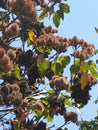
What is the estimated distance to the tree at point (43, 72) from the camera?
365 centimetres

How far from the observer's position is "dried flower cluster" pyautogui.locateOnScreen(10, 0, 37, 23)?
303 centimetres

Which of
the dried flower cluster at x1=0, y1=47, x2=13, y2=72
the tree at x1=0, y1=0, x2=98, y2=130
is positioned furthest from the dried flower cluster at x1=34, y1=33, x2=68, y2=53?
the dried flower cluster at x1=0, y1=47, x2=13, y2=72

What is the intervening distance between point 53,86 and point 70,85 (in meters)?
0.14

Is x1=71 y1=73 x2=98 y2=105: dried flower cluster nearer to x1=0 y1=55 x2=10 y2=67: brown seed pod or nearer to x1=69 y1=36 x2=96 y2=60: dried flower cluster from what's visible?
x1=69 y1=36 x2=96 y2=60: dried flower cluster

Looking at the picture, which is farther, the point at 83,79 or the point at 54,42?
the point at 54,42

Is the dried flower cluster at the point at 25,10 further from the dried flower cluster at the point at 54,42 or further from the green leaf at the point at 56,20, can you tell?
the green leaf at the point at 56,20

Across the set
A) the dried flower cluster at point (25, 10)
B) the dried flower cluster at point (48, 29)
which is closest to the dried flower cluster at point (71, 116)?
the dried flower cluster at point (48, 29)

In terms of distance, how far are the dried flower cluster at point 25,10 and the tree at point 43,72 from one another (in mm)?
334

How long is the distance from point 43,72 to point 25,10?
1067mm

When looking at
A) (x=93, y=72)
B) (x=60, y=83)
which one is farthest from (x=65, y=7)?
(x=60, y=83)

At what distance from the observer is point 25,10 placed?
3043 millimetres

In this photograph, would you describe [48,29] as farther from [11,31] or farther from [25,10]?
[25,10]

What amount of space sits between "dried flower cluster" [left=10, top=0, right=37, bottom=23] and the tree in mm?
334

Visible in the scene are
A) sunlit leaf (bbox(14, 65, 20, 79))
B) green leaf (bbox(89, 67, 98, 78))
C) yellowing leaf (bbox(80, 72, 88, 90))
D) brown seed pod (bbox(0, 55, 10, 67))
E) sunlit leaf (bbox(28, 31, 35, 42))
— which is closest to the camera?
brown seed pod (bbox(0, 55, 10, 67))
